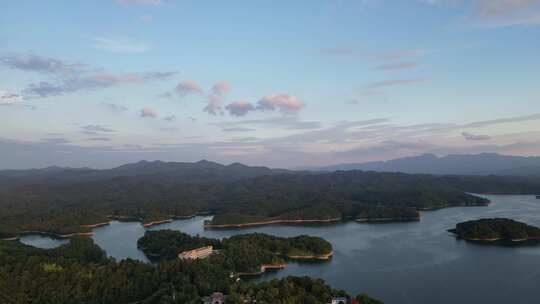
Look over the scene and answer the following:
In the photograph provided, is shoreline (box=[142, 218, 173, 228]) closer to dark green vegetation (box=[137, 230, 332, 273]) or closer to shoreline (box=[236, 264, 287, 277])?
dark green vegetation (box=[137, 230, 332, 273])

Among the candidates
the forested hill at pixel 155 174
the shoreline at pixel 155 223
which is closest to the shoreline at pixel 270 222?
the shoreline at pixel 155 223

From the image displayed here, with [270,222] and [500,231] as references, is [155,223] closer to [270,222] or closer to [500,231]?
[270,222]

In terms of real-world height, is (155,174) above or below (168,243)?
above

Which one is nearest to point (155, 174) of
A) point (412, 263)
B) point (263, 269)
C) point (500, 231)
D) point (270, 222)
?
point (270, 222)

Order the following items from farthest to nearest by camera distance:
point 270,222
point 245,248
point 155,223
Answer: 1. point 155,223
2. point 270,222
3. point 245,248

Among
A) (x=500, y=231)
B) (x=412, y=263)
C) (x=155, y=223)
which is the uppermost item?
(x=500, y=231)

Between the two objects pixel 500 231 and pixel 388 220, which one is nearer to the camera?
pixel 500 231

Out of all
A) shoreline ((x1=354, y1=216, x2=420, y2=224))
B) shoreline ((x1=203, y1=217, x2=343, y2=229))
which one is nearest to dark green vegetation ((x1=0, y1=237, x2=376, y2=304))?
shoreline ((x1=203, y1=217, x2=343, y2=229))

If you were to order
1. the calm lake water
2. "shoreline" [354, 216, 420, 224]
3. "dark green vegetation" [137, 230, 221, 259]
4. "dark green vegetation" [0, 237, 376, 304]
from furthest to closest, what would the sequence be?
"shoreline" [354, 216, 420, 224], "dark green vegetation" [137, 230, 221, 259], the calm lake water, "dark green vegetation" [0, 237, 376, 304]
